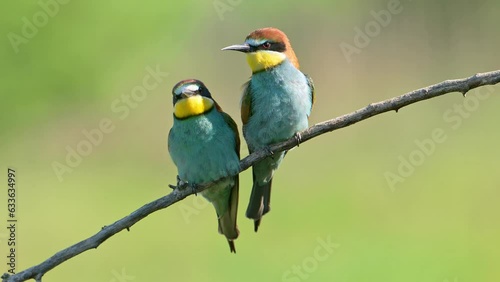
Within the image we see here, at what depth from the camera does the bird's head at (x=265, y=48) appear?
9.55ft

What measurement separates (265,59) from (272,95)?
127 mm

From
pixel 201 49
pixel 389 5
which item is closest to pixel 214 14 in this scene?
pixel 201 49

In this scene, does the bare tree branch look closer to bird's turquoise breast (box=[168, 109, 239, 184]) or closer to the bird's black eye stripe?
bird's turquoise breast (box=[168, 109, 239, 184])

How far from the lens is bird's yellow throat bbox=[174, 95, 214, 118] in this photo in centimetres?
291

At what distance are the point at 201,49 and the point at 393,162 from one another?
1741 millimetres

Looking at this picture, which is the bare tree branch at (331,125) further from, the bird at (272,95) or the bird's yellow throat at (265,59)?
the bird's yellow throat at (265,59)

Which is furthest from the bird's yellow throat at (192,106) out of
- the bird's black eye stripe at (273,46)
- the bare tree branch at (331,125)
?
the bare tree branch at (331,125)

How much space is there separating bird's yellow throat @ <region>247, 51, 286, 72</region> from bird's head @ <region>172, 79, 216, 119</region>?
200mm

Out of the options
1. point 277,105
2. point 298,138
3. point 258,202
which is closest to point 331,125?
point 298,138

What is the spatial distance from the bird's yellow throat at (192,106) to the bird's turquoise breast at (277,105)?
0.57 ft

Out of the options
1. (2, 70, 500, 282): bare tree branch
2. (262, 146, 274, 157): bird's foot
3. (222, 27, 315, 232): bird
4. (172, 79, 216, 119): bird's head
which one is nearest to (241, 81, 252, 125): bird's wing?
(222, 27, 315, 232): bird

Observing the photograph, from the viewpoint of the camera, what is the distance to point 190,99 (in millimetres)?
2904

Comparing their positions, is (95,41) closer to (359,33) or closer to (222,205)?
(359,33)

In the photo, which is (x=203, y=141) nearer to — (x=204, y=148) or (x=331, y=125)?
(x=204, y=148)
